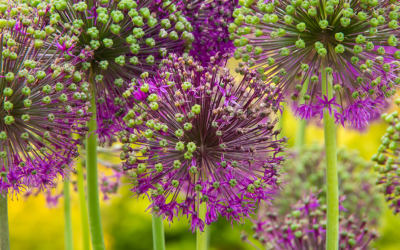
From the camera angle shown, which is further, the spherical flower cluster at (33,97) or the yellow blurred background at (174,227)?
the yellow blurred background at (174,227)

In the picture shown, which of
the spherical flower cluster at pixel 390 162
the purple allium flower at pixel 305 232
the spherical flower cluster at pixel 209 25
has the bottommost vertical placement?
the purple allium flower at pixel 305 232

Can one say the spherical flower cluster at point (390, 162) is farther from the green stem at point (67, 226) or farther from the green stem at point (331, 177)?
the green stem at point (67, 226)

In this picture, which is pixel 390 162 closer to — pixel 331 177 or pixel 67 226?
pixel 331 177

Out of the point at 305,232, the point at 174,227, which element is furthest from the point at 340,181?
the point at 174,227

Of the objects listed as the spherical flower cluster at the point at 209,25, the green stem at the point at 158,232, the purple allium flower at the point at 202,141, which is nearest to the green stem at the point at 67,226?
the green stem at the point at 158,232

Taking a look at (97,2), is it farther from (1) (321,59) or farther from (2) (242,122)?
(1) (321,59)

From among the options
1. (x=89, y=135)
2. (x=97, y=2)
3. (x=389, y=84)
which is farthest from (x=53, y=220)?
(x=389, y=84)
